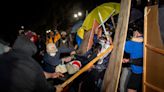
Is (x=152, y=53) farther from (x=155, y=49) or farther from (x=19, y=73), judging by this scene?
(x=19, y=73)

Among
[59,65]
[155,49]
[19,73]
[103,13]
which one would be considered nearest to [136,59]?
[155,49]

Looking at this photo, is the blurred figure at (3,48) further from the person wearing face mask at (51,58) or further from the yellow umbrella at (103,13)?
the yellow umbrella at (103,13)

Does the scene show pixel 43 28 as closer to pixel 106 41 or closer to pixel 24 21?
pixel 24 21

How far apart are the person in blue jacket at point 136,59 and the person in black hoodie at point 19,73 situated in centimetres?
210

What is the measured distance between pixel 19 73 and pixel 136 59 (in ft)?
8.27

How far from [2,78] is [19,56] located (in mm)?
409

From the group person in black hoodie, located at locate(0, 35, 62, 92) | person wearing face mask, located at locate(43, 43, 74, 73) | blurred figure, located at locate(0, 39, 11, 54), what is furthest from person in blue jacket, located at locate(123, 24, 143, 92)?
blurred figure, located at locate(0, 39, 11, 54)

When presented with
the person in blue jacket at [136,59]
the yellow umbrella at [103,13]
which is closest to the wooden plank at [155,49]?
the person in blue jacket at [136,59]

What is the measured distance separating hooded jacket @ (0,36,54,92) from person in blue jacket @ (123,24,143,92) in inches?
82.7

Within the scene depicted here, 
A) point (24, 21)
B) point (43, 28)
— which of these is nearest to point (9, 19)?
point (24, 21)

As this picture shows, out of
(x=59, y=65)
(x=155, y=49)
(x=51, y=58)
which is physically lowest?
(x=59, y=65)

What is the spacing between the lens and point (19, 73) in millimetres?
3084

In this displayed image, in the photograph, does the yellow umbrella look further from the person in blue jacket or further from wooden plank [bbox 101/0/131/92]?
the person in blue jacket

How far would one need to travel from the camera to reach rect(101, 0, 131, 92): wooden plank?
4.51m
